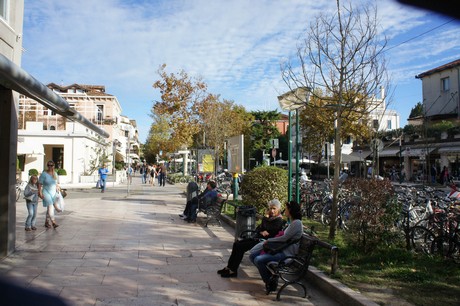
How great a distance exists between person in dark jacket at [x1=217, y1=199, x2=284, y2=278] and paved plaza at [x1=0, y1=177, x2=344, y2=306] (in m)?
0.16

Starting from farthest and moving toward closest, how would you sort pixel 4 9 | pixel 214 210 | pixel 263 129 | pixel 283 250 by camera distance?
pixel 263 129, pixel 214 210, pixel 4 9, pixel 283 250

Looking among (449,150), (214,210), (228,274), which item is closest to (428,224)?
(228,274)

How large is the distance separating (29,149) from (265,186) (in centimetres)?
2896

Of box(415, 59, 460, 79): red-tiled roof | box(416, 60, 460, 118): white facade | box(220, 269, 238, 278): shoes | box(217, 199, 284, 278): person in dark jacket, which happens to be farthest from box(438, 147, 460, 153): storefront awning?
box(220, 269, 238, 278): shoes

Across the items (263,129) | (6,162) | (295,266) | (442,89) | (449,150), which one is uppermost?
(442,89)

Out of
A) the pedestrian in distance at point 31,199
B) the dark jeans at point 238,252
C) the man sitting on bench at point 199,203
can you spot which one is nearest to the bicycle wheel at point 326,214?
the man sitting on bench at point 199,203

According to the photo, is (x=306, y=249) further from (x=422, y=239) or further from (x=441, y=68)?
(x=441, y=68)

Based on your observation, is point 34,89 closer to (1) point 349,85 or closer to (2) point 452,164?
(1) point 349,85

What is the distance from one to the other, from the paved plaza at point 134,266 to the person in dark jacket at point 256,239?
0.52ft

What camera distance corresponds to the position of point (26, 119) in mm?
47125

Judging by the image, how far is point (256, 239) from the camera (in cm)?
656

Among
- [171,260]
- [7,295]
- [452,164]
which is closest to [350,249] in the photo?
[171,260]

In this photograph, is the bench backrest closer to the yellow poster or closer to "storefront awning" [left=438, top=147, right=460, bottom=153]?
the yellow poster

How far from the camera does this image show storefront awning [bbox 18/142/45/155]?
33.3m
